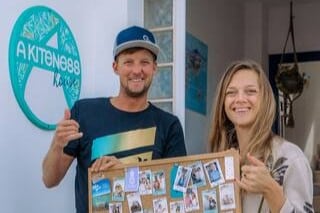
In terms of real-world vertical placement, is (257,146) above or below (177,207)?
above

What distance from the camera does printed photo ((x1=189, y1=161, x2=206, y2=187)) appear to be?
1892mm

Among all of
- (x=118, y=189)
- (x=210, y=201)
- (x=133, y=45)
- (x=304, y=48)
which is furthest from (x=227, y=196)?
(x=304, y=48)

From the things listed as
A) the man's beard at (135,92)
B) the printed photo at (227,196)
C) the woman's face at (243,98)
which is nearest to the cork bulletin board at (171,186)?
the printed photo at (227,196)

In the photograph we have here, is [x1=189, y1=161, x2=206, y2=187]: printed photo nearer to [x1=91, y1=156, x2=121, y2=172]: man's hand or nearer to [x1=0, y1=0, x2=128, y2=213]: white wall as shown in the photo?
[x1=91, y1=156, x2=121, y2=172]: man's hand

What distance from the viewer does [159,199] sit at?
6.48 feet

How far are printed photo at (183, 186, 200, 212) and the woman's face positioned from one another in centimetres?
24

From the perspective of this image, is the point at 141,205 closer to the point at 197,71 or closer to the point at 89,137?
the point at 89,137

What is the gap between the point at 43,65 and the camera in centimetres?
267

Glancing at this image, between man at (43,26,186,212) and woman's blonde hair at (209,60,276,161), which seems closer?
woman's blonde hair at (209,60,276,161)

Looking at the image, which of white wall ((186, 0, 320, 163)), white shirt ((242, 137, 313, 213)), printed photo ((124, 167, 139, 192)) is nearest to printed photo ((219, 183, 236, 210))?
white shirt ((242, 137, 313, 213))

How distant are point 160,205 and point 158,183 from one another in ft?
0.23

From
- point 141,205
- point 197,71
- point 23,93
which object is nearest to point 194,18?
point 197,71

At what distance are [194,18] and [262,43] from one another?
126 cm

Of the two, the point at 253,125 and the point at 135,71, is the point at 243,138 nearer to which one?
the point at 253,125
